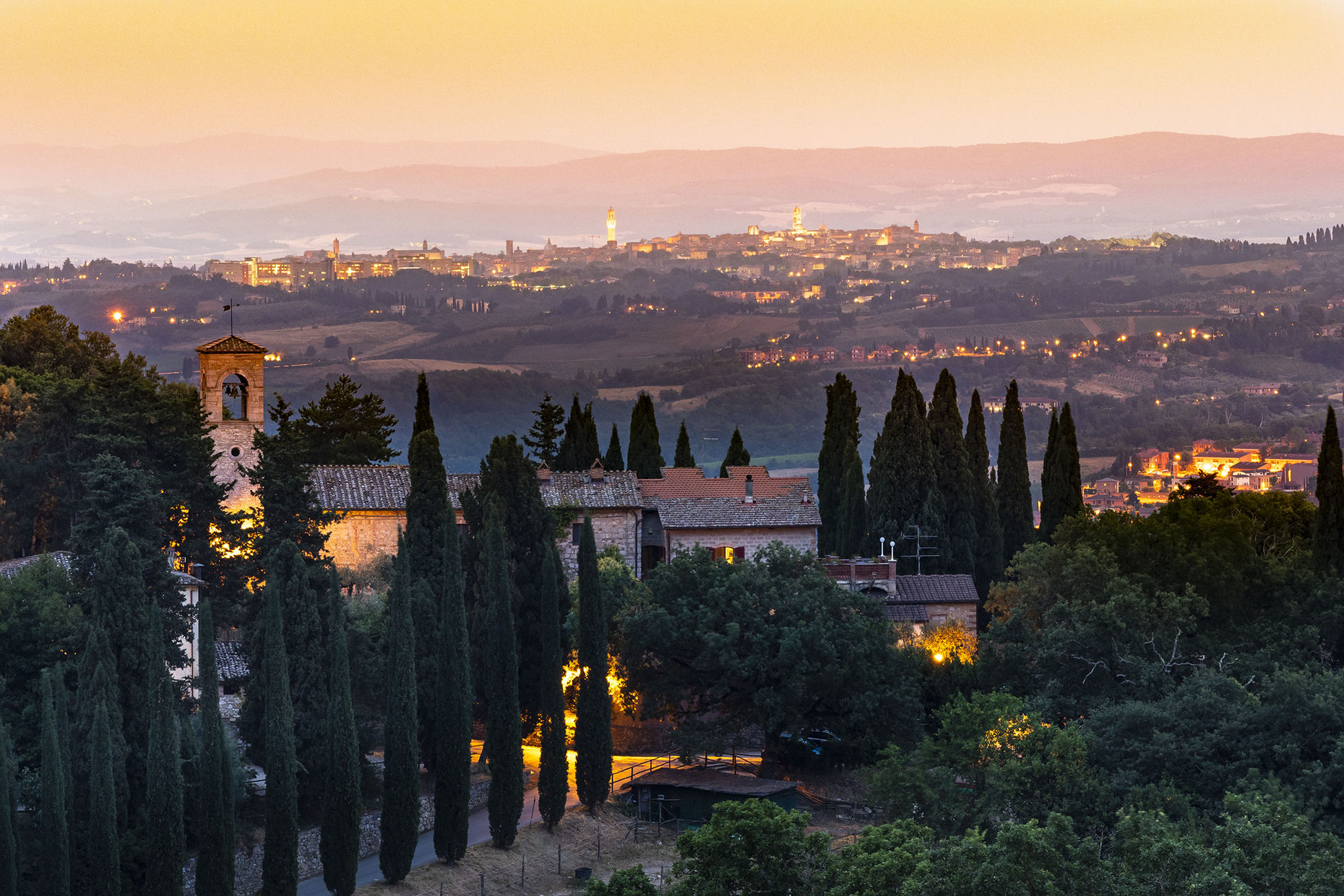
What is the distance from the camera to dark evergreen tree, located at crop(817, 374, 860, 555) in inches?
2432

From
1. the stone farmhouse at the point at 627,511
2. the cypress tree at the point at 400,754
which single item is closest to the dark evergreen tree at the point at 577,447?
the stone farmhouse at the point at 627,511

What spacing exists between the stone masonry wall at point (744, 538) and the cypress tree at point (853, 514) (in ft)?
9.56

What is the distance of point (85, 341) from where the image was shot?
59.5 m

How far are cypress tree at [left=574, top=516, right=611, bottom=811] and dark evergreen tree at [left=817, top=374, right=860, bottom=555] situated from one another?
716 inches

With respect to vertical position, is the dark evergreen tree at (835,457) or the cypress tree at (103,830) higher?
the dark evergreen tree at (835,457)

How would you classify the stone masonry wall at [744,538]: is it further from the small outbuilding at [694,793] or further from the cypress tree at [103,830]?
the cypress tree at [103,830]

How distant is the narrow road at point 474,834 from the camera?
37.9 meters

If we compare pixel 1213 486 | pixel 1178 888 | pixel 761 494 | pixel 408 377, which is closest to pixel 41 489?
pixel 761 494

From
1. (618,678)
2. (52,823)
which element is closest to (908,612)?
(618,678)

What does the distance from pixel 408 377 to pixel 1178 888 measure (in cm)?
10445

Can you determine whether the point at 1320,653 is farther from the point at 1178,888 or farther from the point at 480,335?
the point at 480,335

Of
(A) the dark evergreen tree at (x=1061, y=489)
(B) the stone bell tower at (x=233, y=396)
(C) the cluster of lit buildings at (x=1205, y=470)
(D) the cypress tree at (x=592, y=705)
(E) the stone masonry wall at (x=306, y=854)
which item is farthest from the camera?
(C) the cluster of lit buildings at (x=1205, y=470)

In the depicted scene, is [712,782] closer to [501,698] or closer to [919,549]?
[501,698]

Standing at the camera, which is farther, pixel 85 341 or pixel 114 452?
pixel 85 341
